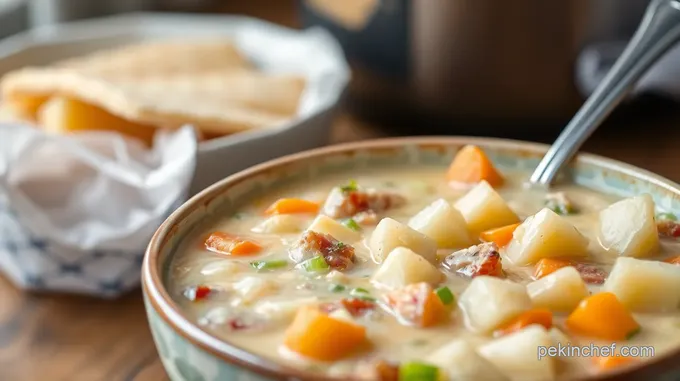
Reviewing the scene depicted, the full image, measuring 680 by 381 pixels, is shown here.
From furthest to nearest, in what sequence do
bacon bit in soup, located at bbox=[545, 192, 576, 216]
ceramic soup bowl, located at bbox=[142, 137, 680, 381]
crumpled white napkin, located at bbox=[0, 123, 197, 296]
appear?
crumpled white napkin, located at bbox=[0, 123, 197, 296], bacon bit in soup, located at bbox=[545, 192, 576, 216], ceramic soup bowl, located at bbox=[142, 137, 680, 381]

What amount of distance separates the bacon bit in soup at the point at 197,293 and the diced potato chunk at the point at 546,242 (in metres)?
0.35

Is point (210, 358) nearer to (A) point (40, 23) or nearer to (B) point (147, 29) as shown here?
(B) point (147, 29)

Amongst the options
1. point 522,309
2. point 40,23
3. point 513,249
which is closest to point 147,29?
point 40,23

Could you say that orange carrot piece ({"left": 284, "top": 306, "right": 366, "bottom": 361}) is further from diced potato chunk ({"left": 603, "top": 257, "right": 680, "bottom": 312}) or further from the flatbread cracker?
the flatbread cracker

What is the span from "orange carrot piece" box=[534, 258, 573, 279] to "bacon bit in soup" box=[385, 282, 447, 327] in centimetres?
14

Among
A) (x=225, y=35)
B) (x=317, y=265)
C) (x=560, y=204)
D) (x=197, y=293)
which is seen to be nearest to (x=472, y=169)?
(x=560, y=204)

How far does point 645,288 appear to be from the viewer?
0.93 meters

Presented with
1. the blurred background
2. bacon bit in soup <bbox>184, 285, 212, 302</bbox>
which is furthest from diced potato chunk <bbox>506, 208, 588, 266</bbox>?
the blurred background

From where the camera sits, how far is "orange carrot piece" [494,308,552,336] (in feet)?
2.91

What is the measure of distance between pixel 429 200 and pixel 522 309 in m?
0.36

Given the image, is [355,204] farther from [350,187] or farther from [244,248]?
[244,248]

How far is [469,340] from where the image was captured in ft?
2.88

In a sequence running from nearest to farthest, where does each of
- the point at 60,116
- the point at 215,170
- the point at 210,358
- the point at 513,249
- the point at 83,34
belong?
the point at 210,358 < the point at 513,249 < the point at 215,170 < the point at 60,116 < the point at 83,34

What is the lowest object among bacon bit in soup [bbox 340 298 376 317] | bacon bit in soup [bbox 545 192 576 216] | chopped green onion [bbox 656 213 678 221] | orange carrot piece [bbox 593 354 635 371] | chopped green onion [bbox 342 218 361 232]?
bacon bit in soup [bbox 545 192 576 216]
